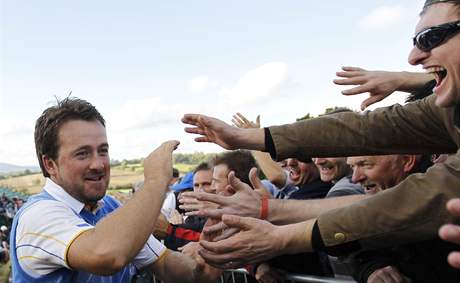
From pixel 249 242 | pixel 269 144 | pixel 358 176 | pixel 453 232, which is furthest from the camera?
pixel 358 176

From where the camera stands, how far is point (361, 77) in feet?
9.60

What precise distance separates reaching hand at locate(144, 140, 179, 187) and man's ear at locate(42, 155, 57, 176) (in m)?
0.59

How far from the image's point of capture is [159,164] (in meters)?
2.53

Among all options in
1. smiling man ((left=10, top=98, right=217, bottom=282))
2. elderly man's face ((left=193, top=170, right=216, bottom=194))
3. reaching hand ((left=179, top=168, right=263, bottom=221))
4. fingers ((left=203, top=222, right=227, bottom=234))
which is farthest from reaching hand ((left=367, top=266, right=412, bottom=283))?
elderly man's face ((left=193, top=170, right=216, bottom=194))

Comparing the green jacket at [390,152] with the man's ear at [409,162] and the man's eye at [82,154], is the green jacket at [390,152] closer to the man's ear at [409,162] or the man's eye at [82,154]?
the man's ear at [409,162]

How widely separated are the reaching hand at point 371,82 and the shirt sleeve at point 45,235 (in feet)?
5.28

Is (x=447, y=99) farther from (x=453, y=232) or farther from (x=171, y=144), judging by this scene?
(x=171, y=144)

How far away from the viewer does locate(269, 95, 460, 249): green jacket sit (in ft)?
5.97

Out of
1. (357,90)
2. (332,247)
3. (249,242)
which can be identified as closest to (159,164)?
(249,242)

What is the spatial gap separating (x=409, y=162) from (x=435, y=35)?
127 cm

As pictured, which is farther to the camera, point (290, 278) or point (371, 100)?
point (290, 278)

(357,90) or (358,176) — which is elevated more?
(357,90)

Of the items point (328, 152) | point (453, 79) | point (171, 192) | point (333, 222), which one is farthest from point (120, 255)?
point (171, 192)

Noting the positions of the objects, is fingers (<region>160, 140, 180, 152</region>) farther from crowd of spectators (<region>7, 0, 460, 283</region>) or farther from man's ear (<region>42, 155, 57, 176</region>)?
man's ear (<region>42, 155, 57, 176</region>)
